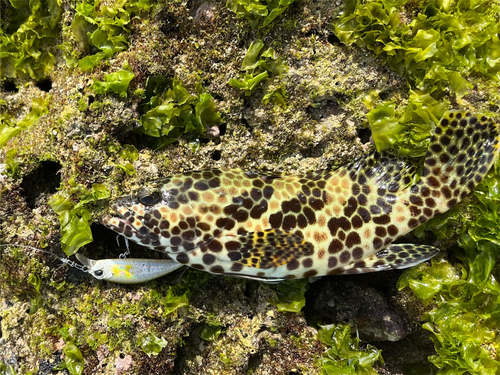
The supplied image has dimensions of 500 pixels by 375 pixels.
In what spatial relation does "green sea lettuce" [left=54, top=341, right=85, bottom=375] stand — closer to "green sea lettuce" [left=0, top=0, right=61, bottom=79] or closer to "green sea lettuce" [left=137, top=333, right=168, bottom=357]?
"green sea lettuce" [left=137, top=333, right=168, bottom=357]

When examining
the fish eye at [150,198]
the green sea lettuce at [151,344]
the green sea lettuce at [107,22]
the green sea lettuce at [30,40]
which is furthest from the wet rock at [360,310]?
the green sea lettuce at [30,40]

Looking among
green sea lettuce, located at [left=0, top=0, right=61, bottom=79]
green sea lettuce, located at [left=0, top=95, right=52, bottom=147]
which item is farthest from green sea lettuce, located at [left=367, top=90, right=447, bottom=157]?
green sea lettuce, located at [left=0, top=0, right=61, bottom=79]

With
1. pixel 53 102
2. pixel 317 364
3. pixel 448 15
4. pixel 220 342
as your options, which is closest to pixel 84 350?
pixel 220 342

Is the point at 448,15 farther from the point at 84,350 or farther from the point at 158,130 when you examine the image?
the point at 84,350

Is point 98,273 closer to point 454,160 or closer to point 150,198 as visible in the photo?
point 150,198

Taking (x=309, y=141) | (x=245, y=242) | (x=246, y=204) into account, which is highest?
(x=309, y=141)

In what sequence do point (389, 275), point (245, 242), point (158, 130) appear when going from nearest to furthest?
point (245, 242)
point (158, 130)
point (389, 275)

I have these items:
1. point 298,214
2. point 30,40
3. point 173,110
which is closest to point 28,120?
point 30,40
